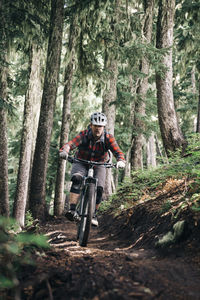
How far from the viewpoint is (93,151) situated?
18.1ft

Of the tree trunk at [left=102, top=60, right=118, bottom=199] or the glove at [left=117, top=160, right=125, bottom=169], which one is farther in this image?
the tree trunk at [left=102, top=60, right=118, bottom=199]

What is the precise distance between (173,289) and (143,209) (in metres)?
3.63

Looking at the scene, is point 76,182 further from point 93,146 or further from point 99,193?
point 93,146

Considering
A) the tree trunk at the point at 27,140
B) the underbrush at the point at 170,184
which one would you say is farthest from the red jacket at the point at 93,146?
the tree trunk at the point at 27,140

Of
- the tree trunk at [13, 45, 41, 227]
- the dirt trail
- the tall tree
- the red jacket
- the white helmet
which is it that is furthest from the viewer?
the tall tree

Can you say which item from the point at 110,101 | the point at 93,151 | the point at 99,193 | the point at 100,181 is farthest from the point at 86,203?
the point at 110,101

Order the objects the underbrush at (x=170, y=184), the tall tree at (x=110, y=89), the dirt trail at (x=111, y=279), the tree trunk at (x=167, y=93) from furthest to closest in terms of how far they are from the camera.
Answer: the tall tree at (x=110, y=89)
the tree trunk at (x=167, y=93)
the underbrush at (x=170, y=184)
the dirt trail at (x=111, y=279)

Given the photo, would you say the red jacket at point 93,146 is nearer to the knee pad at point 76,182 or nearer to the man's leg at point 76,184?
the man's leg at point 76,184

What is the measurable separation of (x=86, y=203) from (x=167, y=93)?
5943mm

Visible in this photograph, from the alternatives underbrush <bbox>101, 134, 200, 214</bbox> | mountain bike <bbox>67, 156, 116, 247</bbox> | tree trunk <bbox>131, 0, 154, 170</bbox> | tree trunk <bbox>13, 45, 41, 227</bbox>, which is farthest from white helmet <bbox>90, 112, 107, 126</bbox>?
tree trunk <bbox>131, 0, 154, 170</bbox>

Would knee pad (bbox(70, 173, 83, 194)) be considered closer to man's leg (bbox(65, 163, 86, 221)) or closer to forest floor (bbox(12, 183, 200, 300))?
man's leg (bbox(65, 163, 86, 221))

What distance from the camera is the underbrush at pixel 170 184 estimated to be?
15.5 feet

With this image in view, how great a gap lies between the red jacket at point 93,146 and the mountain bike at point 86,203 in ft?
0.94

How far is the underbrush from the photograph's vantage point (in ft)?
15.5
